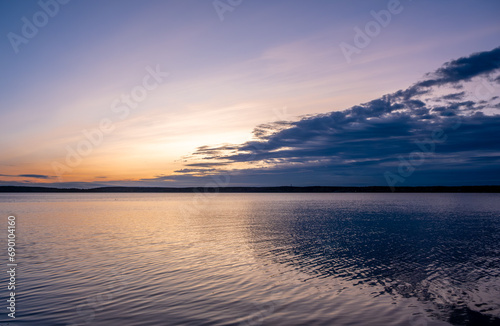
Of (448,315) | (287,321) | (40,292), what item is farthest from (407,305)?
(40,292)

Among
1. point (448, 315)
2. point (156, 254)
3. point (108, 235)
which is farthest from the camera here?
point (108, 235)

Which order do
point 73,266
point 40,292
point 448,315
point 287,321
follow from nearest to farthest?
1. point 287,321
2. point 448,315
3. point 40,292
4. point 73,266

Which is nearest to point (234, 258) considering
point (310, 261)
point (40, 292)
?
point (310, 261)

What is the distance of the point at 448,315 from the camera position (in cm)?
1427

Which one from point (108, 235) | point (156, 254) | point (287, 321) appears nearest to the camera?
point (287, 321)

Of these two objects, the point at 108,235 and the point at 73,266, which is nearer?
the point at 73,266

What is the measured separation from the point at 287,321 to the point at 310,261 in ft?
41.5

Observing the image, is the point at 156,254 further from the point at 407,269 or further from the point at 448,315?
the point at 448,315

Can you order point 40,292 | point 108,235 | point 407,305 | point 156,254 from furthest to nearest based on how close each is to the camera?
point 108,235 < point 156,254 < point 40,292 < point 407,305

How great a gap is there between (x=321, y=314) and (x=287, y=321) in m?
1.76

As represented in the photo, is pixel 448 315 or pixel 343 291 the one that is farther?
pixel 343 291

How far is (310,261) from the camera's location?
83.9ft

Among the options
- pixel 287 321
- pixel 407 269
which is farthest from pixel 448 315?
pixel 407 269

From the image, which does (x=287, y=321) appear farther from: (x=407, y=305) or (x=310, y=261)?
(x=310, y=261)
